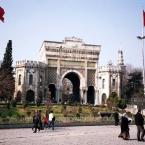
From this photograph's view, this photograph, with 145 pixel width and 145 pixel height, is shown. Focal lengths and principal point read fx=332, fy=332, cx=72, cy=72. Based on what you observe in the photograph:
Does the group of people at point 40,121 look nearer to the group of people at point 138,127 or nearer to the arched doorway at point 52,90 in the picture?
the group of people at point 138,127

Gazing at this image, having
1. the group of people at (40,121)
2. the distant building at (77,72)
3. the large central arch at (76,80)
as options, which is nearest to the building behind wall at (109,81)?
the distant building at (77,72)

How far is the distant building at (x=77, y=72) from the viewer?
59375 millimetres

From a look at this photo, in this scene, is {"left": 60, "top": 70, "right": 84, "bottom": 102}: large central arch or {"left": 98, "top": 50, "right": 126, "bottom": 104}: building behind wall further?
{"left": 60, "top": 70, "right": 84, "bottom": 102}: large central arch

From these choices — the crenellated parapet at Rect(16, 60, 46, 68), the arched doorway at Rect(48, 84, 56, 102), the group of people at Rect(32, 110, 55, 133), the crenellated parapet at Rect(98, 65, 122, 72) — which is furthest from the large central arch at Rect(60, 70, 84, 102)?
the group of people at Rect(32, 110, 55, 133)

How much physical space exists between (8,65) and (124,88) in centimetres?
2467

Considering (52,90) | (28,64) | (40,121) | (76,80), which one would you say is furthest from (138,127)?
(76,80)

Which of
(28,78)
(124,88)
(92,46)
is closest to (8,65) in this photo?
(28,78)

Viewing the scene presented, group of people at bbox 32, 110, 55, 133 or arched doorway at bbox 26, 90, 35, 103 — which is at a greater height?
arched doorway at bbox 26, 90, 35, 103

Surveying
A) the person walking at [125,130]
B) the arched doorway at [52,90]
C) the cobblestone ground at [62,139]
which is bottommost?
the cobblestone ground at [62,139]

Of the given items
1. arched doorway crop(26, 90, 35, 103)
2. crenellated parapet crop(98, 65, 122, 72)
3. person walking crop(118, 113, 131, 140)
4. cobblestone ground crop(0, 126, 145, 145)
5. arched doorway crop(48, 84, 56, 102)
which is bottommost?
cobblestone ground crop(0, 126, 145, 145)

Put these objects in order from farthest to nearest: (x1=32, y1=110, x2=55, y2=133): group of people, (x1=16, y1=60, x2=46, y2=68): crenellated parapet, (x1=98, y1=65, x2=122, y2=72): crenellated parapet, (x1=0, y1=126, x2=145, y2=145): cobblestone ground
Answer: (x1=98, y1=65, x2=122, y2=72): crenellated parapet → (x1=16, y1=60, x2=46, y2=68): crenellated parapet → (x1=32, y1=110, x2=55, y2=133): group of people → (x1=0, y1=126, x2=145, y2=145): cobblestone ground

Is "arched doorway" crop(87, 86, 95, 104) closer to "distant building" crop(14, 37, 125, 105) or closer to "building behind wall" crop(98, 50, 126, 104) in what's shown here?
"distant building" crop(14, 37, 125, 105)

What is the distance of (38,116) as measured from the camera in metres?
21.8

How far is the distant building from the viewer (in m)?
59.4
